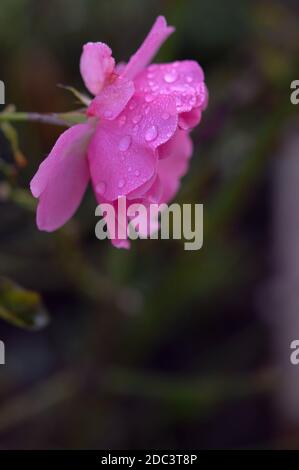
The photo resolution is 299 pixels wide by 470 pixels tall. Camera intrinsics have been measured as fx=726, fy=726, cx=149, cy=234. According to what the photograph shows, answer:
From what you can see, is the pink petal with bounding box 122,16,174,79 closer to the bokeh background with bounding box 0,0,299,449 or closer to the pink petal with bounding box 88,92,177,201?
the pink petal with bounding box 88,92,177,201

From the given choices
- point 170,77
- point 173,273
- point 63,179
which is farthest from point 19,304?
point 173,273

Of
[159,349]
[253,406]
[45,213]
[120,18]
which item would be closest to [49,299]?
[159,349]

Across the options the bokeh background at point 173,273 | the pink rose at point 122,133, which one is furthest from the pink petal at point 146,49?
the bokeh background at point 173,273

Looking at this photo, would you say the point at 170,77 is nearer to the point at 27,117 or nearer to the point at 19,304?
the point at 27,117

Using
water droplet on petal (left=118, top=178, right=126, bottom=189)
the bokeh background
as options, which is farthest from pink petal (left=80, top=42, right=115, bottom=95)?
the bokeh background

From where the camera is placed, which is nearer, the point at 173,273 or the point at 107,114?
A: the point at 107,114

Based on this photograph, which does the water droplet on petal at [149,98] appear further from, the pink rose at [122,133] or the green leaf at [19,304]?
the green leaf at [19,304]
